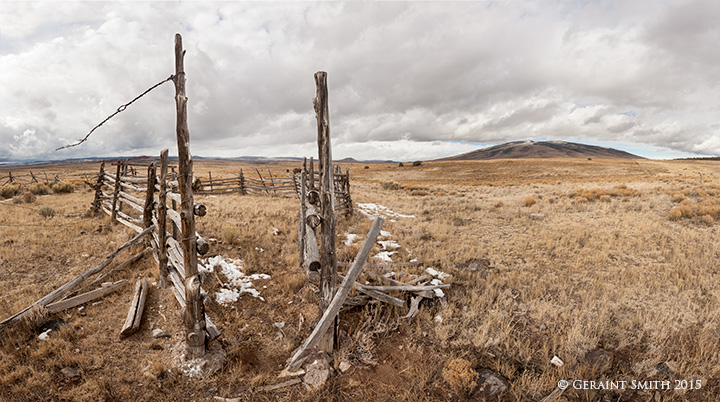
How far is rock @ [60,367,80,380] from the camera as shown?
12.4 feet

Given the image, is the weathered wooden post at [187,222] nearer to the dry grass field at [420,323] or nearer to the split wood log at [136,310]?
the dry grass field at [420,323]

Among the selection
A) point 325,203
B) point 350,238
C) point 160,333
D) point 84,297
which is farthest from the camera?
point 350,238

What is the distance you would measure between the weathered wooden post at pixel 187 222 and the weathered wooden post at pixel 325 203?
1756mm

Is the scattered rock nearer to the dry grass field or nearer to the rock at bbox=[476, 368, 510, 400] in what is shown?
the dry grass field

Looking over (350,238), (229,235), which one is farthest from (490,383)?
(229,235)

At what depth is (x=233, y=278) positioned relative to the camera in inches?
265

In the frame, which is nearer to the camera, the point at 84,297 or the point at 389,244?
the point at 84,297

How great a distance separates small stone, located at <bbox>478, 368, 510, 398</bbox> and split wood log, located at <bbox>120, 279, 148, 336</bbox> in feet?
17.9

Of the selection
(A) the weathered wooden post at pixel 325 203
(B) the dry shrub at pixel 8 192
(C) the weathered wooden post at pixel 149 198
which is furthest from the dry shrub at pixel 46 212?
(A) the weathered wooden post at pixel 325 203

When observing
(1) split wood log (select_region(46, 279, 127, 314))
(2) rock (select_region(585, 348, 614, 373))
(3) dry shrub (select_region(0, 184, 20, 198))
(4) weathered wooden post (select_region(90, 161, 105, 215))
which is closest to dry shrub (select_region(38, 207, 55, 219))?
(4) weathered wooden post (select_region(90, 161, 105, 215))

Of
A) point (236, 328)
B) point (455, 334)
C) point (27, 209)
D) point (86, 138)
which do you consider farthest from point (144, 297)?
point (27, 209)

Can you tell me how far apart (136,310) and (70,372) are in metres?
1.31

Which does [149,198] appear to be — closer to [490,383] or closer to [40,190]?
[490,383]

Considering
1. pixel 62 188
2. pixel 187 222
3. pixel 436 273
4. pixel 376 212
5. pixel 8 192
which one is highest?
pixel 187 222
